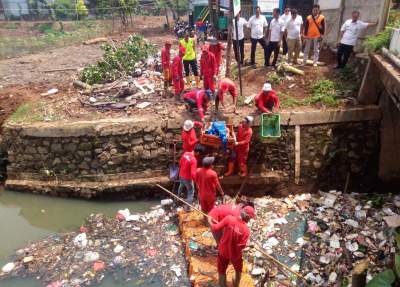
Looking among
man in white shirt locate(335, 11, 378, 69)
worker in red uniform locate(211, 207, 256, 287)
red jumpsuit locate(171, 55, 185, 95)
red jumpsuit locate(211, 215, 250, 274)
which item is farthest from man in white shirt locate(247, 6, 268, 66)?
red jumpsuit locate(211, 215, 250, 274)

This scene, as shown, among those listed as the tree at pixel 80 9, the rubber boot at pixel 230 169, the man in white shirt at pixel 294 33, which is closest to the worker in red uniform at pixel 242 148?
the rubber boot at pixel 230 169

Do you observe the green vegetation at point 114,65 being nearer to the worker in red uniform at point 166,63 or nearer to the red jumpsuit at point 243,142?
the worker in red uniform at point 166,63

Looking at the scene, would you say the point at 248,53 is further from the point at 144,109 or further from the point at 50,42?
the point at 50,42

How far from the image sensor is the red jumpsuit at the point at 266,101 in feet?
27.9

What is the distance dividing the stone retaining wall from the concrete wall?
272 cm

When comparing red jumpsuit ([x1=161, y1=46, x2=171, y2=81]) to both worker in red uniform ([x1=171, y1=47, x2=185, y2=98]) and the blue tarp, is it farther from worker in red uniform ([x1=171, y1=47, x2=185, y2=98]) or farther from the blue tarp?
the blue tarp

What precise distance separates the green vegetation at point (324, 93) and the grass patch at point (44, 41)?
1557 cm

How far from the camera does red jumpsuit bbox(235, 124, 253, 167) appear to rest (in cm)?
803

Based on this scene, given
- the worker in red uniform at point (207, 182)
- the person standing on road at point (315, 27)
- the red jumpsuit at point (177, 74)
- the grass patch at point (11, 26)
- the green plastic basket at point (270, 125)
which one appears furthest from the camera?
the grass patch at point (11, 26)

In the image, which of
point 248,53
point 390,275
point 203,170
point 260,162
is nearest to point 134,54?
point 248,53

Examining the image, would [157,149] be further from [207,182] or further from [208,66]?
[207,182]

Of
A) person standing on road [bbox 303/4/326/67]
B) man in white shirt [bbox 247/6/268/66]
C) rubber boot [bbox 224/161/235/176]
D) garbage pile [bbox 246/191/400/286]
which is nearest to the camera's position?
garbage pile [bbox 246/191/400/286]

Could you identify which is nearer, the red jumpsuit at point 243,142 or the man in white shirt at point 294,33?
the red jumpsuit at point 243,142

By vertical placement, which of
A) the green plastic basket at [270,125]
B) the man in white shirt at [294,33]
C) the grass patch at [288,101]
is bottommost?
the green plastic basket at [270,125]
